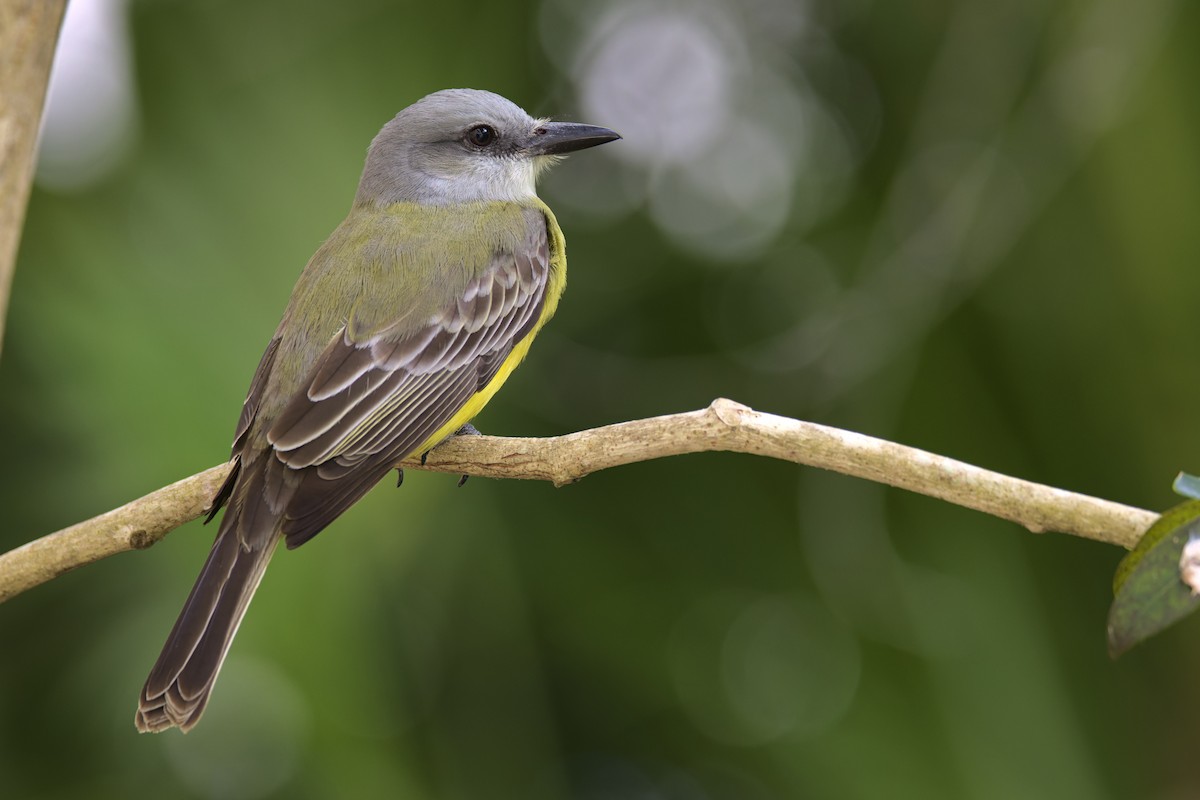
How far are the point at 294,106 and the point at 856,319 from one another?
178 centimetres

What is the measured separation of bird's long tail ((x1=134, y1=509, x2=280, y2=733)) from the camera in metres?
2.46

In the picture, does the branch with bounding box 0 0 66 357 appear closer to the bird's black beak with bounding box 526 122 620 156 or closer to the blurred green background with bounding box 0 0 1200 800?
the blurred green background with bounding box 0 0 1200 800

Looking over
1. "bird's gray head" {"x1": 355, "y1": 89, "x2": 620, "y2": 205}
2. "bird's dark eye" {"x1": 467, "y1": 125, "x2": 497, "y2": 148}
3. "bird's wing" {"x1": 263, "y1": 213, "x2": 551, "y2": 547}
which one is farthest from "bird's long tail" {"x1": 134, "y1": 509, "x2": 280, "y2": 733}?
"bird's dark eye" {"x1": 467, "y1": 125, "x2": 497, "y2": 148}

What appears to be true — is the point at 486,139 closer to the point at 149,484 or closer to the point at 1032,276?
the point at 149,484

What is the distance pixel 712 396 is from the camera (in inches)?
163

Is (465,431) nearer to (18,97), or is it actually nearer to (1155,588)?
(18,97)

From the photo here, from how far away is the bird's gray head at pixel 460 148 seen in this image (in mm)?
3709

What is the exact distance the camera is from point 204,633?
8.46 feet

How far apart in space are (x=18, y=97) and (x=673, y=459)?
235 cm

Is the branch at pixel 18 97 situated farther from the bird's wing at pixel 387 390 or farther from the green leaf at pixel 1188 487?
the green leaf at pixel 1188 487

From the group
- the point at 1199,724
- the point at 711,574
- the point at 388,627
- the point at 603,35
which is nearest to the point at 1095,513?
the point at 1199,724

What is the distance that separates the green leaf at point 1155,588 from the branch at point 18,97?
68.3 inches

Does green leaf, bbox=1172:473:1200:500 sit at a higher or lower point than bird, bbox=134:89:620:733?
higher

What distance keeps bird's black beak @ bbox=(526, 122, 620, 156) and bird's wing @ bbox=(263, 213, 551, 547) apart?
350mm
